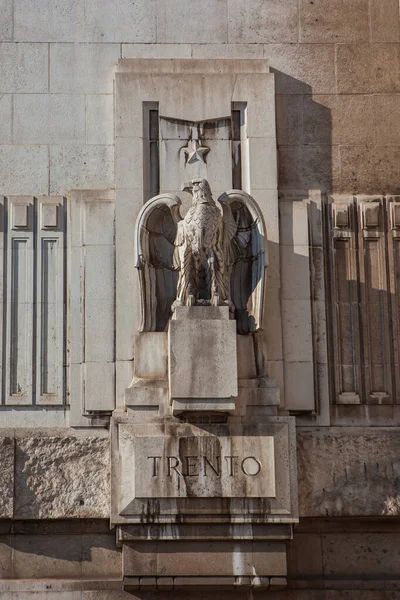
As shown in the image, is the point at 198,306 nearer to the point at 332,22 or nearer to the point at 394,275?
the point at 394,275

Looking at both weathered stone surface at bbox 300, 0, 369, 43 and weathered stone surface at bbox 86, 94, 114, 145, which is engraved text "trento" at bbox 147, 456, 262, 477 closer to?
weathered stone surface at bbox 86, 94, 114, 145

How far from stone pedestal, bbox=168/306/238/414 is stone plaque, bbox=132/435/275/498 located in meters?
Result: 0.45

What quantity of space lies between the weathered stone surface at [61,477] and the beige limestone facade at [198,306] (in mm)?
26

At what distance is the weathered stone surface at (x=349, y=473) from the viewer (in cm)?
1569

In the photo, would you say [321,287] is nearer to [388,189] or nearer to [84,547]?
[388,189]

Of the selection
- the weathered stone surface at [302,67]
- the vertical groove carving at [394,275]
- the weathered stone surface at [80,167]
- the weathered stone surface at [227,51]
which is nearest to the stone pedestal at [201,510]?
the vertical groove carving at [394,275]

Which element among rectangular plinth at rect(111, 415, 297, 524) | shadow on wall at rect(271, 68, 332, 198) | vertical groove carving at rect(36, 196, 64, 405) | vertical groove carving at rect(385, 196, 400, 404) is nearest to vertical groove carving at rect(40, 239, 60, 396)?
vertical groove carving at rect(36, 196, 64, 405)

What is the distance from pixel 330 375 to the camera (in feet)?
53.4

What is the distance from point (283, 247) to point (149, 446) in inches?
119

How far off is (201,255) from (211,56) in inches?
116

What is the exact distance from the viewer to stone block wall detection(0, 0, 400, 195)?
663 inches

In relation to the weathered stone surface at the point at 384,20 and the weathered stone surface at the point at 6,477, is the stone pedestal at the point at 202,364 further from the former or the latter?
the weathered stone surface at the point at 384,20

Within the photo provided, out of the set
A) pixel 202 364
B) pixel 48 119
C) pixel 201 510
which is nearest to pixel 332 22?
pixel 48 119

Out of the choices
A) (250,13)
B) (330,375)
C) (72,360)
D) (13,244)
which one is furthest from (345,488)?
(250,13)
